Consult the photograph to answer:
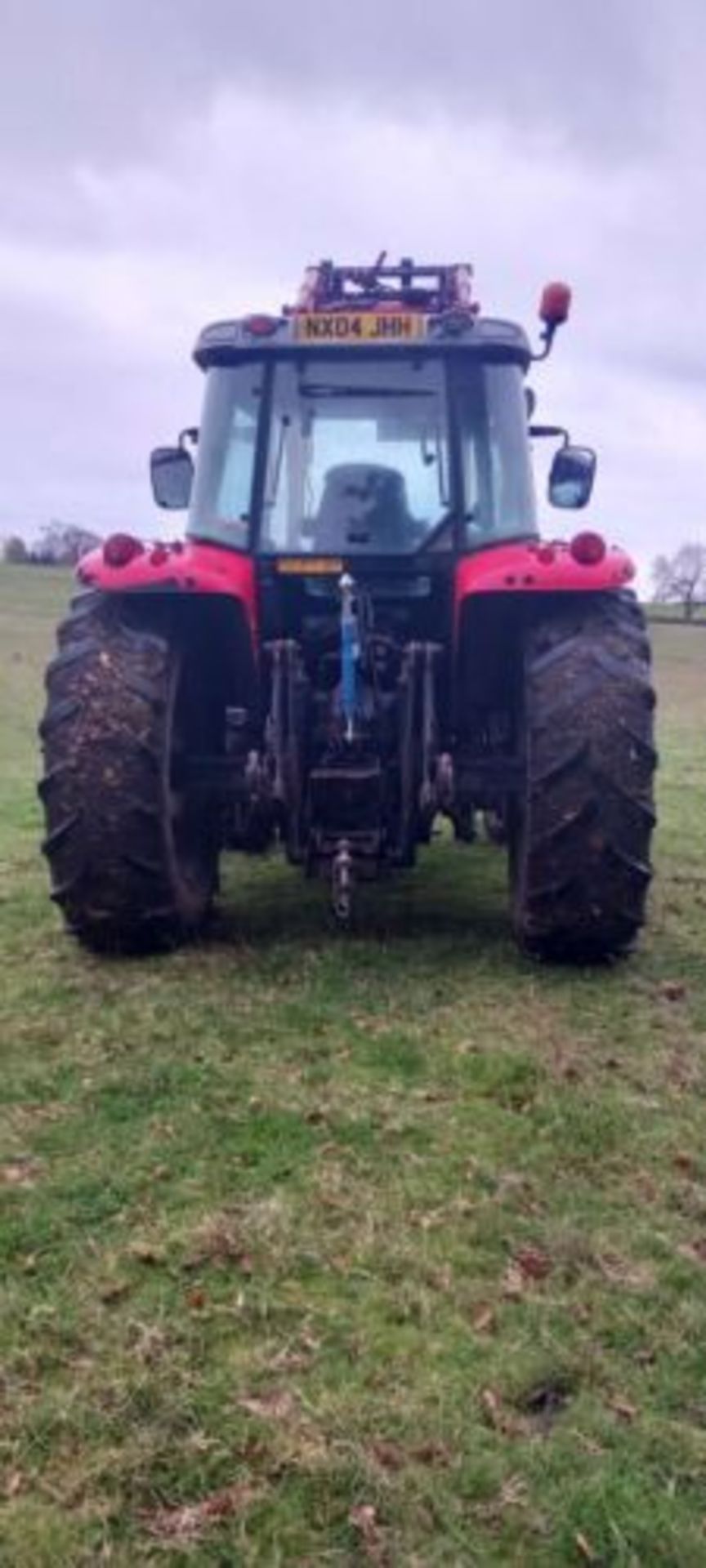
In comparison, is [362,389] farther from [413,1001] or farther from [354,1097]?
[354,1097]

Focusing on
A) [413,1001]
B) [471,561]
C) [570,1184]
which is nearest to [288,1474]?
[570,1184]

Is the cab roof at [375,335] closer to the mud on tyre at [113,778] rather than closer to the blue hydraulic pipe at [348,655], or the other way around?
the blue hydraulic pipe at [348,655]

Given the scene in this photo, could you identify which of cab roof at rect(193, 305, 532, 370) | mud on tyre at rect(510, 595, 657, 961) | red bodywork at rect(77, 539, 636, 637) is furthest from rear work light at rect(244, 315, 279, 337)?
mud on tyre at rect(510, 595, 657, 961)

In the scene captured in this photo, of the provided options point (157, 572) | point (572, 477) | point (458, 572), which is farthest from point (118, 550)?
point (572, 477)

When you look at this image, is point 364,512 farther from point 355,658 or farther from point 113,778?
point 113,778

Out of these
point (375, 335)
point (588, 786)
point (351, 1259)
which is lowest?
point (351, 1259)

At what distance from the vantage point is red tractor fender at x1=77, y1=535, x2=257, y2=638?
645 centimetres

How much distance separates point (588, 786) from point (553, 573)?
2.84 feet

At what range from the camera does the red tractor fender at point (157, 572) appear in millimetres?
6445

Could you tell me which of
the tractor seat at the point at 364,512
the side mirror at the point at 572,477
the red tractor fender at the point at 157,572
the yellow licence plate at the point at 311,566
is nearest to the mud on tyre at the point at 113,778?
the red tractor fender at the point at 157,572

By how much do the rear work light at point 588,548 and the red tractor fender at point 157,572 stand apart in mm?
1377

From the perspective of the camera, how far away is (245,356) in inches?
276

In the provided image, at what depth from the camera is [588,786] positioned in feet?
20.3

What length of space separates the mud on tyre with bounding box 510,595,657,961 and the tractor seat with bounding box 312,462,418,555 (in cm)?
91
